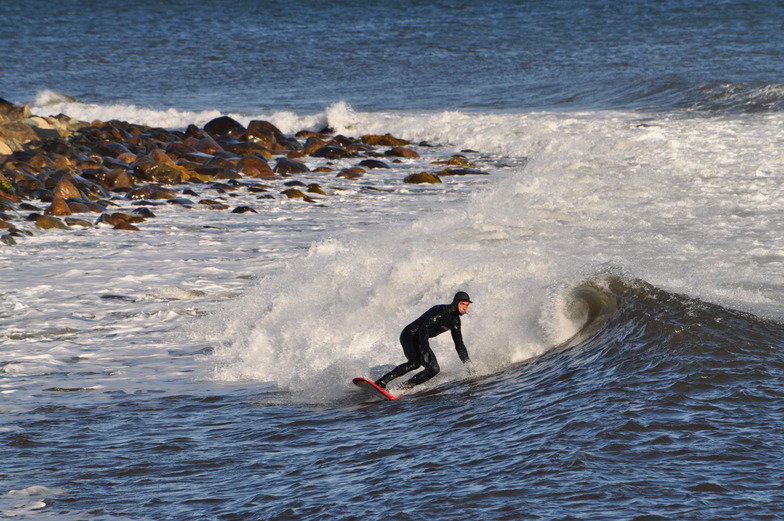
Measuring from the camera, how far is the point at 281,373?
10758 mm

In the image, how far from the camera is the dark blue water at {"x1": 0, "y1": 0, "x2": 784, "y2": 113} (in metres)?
36.3

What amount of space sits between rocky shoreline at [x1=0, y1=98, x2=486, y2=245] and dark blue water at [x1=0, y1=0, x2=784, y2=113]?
8520 millimetres

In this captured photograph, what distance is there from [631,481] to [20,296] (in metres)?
9.66

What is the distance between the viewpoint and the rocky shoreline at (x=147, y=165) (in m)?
19.6

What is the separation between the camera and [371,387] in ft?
30.5

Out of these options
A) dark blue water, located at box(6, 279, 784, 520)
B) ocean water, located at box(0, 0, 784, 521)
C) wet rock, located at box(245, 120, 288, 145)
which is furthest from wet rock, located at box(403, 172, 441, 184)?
dark blue water, located at box(6, 279, 784, 520)

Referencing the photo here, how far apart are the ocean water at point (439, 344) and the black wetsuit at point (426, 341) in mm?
204

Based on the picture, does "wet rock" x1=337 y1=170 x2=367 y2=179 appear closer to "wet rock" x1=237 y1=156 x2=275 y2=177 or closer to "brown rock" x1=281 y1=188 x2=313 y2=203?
"wet rock" x1=237 y1=156 x2=275 y2=177

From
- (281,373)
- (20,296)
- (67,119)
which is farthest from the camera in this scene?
(67,119)

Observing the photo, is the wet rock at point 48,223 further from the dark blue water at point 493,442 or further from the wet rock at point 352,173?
the dark blue water at point 493,442

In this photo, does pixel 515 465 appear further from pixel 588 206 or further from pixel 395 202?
pixel 395 202

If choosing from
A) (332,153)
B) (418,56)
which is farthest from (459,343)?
(418,56)

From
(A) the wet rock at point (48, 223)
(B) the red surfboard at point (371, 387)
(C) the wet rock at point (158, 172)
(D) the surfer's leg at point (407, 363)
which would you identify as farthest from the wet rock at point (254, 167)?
(B) the red surfboard at point (371, 387)

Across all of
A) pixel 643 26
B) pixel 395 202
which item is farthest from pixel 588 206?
pixel 643 26
